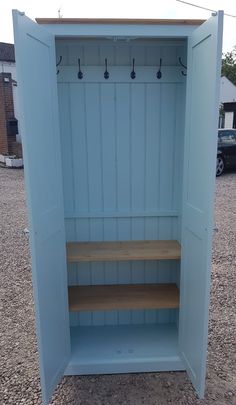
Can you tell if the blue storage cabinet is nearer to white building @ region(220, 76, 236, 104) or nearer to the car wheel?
the car wheel

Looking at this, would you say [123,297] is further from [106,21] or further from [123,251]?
[106,21]

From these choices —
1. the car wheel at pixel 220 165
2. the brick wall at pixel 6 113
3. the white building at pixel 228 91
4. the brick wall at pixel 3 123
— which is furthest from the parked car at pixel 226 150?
the white building at pixel 228 91

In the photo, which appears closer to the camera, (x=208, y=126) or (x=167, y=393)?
(x=208, y=126)

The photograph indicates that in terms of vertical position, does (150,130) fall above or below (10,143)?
above

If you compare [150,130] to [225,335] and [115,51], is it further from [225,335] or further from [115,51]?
[225,335]

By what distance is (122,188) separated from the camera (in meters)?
2.40

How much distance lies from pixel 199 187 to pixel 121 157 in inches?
26.8

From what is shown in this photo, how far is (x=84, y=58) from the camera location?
2.17m

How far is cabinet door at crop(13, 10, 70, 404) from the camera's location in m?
1.59

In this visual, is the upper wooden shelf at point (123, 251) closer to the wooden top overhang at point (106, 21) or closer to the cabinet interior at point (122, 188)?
the cabinet interior at point (122, 188)

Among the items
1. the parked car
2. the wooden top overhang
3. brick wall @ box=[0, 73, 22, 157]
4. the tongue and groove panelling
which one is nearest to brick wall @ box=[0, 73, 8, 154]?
brick wall @ box=[0, 73, 22, 157]

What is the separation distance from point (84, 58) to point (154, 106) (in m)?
0.54

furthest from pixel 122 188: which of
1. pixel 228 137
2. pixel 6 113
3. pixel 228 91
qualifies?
pixel 228 91

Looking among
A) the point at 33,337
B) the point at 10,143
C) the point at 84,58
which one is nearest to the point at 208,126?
the point at 84,58
